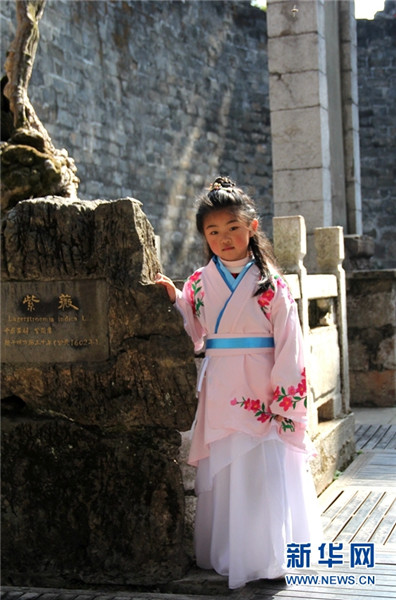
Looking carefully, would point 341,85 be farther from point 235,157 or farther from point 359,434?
point 235,157

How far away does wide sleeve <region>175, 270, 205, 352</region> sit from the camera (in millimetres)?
3572

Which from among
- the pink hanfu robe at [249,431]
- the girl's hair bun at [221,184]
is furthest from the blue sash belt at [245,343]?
the girl's hair bun at [221,184]

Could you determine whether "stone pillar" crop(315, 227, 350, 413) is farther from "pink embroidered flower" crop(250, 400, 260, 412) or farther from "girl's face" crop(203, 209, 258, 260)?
"pink embroidered flower" crop(250, 400, 260, 412)

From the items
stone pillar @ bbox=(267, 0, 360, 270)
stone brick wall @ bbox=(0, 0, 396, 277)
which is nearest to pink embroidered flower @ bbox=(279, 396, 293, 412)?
stone pillar @ bbox=(267, 0, 360, 270)

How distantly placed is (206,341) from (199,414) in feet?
0.94

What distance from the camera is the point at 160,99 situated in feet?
48.1

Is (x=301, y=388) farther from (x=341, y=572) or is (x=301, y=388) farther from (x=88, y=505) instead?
(x=88, y=505)

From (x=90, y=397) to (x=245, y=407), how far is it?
0.60 meters

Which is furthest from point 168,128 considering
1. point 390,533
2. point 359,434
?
point 390,533

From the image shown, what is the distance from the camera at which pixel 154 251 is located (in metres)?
3.62

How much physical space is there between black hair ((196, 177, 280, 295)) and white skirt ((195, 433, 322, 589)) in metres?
0.63

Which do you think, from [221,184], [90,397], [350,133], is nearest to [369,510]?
[90,397]

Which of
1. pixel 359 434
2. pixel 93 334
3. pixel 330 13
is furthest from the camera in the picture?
pixel 330 13

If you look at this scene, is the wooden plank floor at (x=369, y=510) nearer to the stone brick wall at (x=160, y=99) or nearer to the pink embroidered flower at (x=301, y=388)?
the pink embroidered flower at (x=301, y=388)
